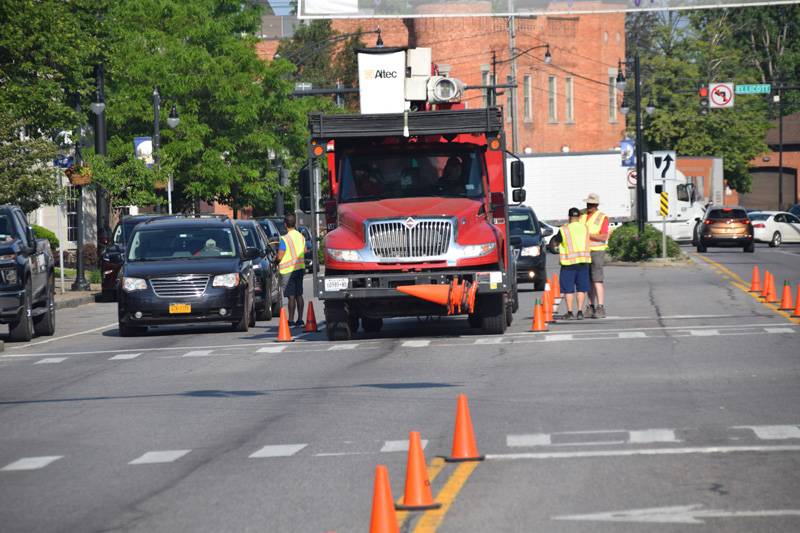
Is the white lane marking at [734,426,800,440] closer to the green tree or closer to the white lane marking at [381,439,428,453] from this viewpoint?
the white lane marking at [381,439,428,453]

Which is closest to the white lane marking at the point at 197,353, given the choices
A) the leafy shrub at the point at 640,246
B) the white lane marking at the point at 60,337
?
the white lane marking at the point at 60,337

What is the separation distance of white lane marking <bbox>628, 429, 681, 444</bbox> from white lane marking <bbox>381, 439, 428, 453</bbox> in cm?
155

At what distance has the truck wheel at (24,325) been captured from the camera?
23.2 metres

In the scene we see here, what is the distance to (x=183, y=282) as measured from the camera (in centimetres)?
2339

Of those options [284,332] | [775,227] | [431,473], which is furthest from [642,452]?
[775,227]

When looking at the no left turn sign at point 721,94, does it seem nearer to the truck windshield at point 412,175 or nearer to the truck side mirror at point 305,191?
the truck side mirror at point 305,191

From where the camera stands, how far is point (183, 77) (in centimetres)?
5028

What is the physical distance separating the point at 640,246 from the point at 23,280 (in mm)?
27819

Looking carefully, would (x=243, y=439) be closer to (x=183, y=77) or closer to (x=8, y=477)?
(x=8, y=477)

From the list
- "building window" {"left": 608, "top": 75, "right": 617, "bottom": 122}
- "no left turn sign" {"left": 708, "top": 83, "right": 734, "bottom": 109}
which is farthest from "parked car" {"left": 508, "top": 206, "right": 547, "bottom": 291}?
"building window" {"left": 608, "top": 75, "right": 617, "bottom": 122}

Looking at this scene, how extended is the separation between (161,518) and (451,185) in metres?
13.3

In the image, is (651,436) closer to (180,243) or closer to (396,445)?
(396,445)

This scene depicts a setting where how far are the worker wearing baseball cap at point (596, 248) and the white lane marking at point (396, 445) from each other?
12.4 meters

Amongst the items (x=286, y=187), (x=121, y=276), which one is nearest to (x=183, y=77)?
(x=286, y=187)
